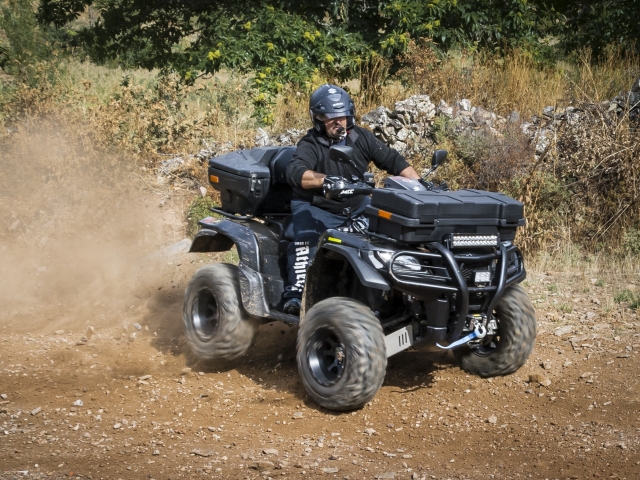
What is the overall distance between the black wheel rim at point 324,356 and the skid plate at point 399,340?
1.04ft

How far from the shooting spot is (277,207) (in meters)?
6.75

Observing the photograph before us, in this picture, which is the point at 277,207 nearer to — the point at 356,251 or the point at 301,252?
the point at 301,252

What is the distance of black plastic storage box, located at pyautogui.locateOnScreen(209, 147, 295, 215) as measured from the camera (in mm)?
6480

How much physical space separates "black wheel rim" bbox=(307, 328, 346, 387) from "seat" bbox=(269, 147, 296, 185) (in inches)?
61.4

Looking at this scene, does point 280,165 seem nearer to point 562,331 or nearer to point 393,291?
point 393,291

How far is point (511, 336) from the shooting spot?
225 inches

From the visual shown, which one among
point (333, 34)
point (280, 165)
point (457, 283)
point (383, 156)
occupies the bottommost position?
point (457, 283)

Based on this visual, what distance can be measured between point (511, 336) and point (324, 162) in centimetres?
181

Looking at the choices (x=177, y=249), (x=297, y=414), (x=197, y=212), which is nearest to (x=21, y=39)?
(x=197, y=212)

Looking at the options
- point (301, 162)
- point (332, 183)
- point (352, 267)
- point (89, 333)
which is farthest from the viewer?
point (89, 333)

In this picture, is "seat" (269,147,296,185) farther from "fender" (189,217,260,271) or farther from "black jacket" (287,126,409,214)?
"fender" (189,217,260,271)

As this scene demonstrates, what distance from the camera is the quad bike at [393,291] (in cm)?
511

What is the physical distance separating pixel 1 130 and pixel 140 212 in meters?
2.41

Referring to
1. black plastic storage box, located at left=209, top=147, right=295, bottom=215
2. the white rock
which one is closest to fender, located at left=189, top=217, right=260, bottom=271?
black plastic storage box, located at left=209, top=147, right=295, bottom=215
